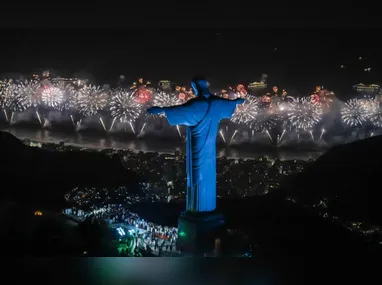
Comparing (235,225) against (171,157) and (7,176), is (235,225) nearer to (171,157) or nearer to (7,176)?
(7,176)

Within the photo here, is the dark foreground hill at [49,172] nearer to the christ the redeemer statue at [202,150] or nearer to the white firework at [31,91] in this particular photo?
the christ the redeemer statue at [202,150]

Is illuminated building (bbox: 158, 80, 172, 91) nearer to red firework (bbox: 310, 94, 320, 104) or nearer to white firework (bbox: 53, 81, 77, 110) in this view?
white firework (bbox: 53, 81, 77, 110)

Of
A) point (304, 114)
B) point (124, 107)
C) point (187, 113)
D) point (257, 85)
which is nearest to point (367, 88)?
point (304, 114)

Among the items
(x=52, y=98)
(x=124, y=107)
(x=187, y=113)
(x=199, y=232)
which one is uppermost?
(x=52, y=98)

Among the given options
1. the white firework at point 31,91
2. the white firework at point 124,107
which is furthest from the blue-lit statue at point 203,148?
the white firework at point 31,91

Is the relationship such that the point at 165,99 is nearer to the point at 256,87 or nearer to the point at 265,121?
the point at 265,121

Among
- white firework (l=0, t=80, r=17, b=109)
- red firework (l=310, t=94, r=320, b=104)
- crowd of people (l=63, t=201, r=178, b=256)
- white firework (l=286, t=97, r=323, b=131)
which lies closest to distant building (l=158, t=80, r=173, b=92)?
white firework (l=286, t=97, r=323, b=131)
